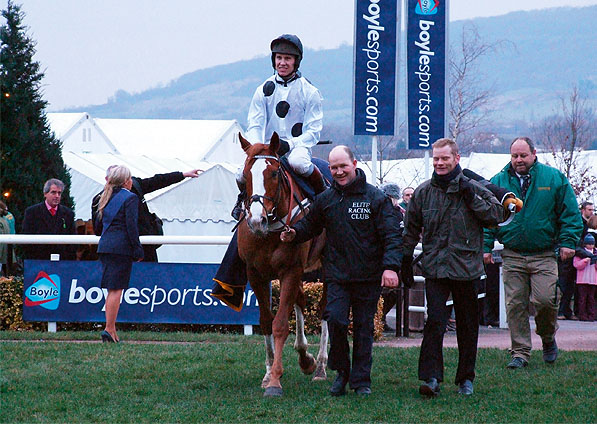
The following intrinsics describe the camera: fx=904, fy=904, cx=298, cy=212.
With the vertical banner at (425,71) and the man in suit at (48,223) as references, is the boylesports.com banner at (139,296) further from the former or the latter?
the vertical banner at (425,71)

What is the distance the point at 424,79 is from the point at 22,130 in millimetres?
6510

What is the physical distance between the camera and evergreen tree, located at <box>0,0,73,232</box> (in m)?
14.6

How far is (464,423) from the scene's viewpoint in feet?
19.4

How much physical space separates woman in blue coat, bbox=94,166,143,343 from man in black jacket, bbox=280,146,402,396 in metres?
Result: 3.51

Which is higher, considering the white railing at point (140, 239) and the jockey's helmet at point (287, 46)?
the jockey's helmet at point (287, 46)

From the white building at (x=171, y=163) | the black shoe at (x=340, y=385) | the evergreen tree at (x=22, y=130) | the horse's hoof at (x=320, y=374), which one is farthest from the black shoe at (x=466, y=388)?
the white building at (x=171, y=163)

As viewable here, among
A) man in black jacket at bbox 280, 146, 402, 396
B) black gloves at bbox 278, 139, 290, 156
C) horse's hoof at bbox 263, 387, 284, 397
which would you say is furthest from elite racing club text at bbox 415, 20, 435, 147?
horse's hoof at bbox 263, 387, 284, 397

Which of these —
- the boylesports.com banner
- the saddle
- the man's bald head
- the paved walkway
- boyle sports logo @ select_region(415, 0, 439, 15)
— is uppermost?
boyle sports logo @ select_region(415, 0, 439, 15)

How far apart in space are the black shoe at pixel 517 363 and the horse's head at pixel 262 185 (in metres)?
2.79

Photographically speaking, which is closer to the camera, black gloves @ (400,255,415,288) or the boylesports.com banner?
black gloves @ (400,255,415,288)

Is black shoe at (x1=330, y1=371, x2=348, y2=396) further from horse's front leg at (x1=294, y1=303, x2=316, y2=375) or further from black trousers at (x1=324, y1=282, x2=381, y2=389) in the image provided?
horse's front leg at (x1=294, y1=303, x2=316, y2=375)

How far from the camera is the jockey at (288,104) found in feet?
25.3

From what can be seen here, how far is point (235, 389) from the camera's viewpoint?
7.18 m

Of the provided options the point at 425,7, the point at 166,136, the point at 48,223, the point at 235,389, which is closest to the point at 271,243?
the point at 235,389
